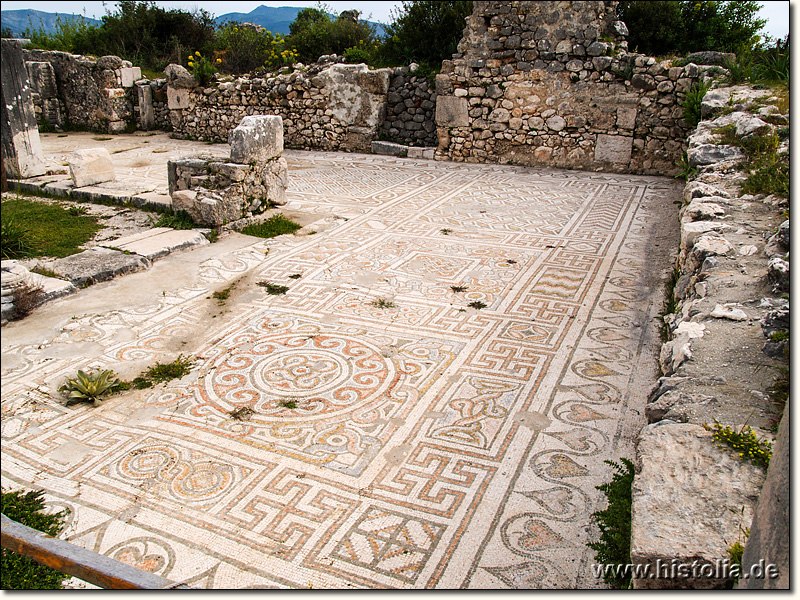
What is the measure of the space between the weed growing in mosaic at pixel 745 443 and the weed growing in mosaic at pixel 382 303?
2.90m

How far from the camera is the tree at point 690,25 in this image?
10883mm

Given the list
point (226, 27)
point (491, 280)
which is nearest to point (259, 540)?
point (491, 280)

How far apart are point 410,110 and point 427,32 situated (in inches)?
66.8

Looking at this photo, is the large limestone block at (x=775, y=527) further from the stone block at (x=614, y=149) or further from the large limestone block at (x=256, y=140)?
the stone block at (x=614, y=149)

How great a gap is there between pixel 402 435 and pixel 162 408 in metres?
1.33

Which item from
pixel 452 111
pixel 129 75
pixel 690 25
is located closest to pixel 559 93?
pixel 452 111

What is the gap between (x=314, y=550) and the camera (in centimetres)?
238

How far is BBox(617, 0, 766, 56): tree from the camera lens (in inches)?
428

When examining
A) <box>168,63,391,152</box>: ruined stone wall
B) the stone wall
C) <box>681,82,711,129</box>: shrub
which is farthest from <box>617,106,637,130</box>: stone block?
<box>168,63,391,152</box>: ruined stone wall

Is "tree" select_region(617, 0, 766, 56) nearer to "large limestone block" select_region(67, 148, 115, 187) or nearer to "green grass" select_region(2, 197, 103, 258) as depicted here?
"large limestone block" select_region(67, 148, 115, 187)

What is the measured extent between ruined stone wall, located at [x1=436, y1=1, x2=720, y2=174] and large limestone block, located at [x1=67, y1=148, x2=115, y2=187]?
17.5 feet

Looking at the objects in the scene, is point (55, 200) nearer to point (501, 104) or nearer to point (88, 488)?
point (88, 488)

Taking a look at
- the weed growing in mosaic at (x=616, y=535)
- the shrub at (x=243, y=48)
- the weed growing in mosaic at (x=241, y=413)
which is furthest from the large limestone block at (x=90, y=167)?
the weed growing in mosaic at (x=616, y=535)

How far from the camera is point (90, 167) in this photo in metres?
8.06
